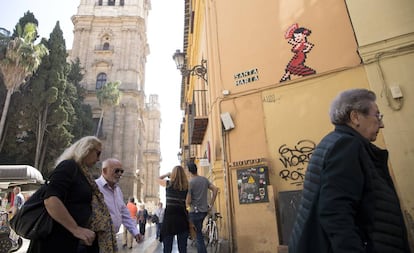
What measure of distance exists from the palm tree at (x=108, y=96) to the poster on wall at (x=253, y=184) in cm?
2859

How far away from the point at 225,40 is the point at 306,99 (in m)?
2.90

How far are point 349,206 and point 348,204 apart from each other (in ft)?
0.04

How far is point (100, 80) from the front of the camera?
35812 mm

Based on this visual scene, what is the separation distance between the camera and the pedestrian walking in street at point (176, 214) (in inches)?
164

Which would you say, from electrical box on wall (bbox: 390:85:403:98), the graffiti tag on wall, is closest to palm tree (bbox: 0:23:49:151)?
the graffiti tag on wall

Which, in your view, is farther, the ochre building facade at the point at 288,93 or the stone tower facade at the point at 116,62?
the stone tower facade at the point at 116,62

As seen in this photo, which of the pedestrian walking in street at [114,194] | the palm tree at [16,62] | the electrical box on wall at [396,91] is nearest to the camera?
the pedestrian walking in street at [114,194]

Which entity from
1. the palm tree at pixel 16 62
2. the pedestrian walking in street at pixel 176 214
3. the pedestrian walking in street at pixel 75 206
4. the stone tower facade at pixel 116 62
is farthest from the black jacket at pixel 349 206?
the stone tower facade at pixel 116 62

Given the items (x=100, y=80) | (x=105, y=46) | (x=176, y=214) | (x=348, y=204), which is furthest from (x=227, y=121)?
(x=105, y=46)

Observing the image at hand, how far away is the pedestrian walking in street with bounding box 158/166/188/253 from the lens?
4.16 meters

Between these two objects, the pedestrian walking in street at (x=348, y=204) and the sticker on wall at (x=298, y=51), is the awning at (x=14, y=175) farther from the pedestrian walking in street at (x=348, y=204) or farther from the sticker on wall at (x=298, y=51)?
the pedestrian walking in street at (x=348, y=204)

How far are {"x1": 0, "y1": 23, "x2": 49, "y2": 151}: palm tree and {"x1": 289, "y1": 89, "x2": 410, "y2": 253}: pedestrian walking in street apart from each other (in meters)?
25.3

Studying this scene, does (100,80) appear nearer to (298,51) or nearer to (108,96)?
(108,96)

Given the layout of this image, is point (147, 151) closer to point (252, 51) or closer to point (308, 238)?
point (252, 51)
